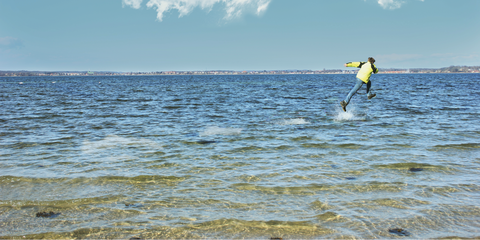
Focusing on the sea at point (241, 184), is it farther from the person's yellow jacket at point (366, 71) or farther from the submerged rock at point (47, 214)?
the person's yellow jacket at point (366, 71)

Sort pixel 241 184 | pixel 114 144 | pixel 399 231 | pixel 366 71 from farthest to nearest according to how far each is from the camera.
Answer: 1. pixel 366 71
2. pixel 114 144
3. pixel 241 184
4. pixel 399 231

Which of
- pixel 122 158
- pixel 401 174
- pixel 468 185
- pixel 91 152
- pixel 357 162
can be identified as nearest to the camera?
pixel 468 185

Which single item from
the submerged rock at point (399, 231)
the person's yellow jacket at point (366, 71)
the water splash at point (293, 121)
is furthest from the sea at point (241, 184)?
the person's yellow jacket at point (366, 71)

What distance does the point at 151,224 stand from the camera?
6242 mm

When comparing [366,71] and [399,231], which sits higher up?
[366,71]

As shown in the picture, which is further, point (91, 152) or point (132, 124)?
point (132, 124)

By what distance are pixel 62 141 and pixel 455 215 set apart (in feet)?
45.8

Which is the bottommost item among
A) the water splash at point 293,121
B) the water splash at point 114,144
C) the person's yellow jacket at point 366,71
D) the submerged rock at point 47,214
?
the water splash at point 293,121

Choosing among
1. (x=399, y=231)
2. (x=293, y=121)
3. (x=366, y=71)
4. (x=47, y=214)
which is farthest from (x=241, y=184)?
(x=293, y=121)

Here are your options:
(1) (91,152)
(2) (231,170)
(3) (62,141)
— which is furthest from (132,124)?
(2) (231,170)

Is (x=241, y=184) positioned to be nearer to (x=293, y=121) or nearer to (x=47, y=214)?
(x=47, y=214)

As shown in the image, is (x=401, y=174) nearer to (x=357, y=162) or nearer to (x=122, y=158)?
(x=357, y=162)

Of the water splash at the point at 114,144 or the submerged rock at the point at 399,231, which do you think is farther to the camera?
the water splash at the point at 114,144

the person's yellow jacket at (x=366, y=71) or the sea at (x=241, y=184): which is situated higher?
the person's yellow jacket at (x=366, y=71)
